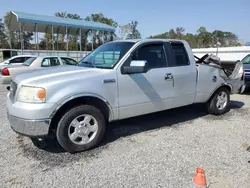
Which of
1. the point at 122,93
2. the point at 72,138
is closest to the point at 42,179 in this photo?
the point at 72,138

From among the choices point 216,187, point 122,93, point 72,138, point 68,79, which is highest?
point 68,79

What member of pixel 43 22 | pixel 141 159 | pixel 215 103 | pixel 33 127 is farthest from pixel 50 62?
pixel 43 22

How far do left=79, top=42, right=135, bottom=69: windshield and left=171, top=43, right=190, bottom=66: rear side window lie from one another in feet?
3.48

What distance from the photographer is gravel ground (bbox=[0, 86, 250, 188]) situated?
3.02 m

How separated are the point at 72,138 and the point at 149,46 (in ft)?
7.59

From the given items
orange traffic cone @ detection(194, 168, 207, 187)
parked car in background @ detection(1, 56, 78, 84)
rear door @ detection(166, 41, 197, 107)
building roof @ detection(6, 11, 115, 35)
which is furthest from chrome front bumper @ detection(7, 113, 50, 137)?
building roof @ detection(6, 11, 115, 35)

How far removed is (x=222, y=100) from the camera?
607cm

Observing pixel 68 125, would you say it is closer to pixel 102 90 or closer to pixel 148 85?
pixel 102 90

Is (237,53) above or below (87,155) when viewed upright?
above

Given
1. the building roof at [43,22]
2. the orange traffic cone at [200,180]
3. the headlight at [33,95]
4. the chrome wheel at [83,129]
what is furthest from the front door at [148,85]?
the building roof at [43,22]

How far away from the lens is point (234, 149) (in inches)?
157

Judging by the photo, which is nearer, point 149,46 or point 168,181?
point 168,181

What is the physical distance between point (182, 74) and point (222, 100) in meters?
1.87

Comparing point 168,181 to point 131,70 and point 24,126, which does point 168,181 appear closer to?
point 131,70
